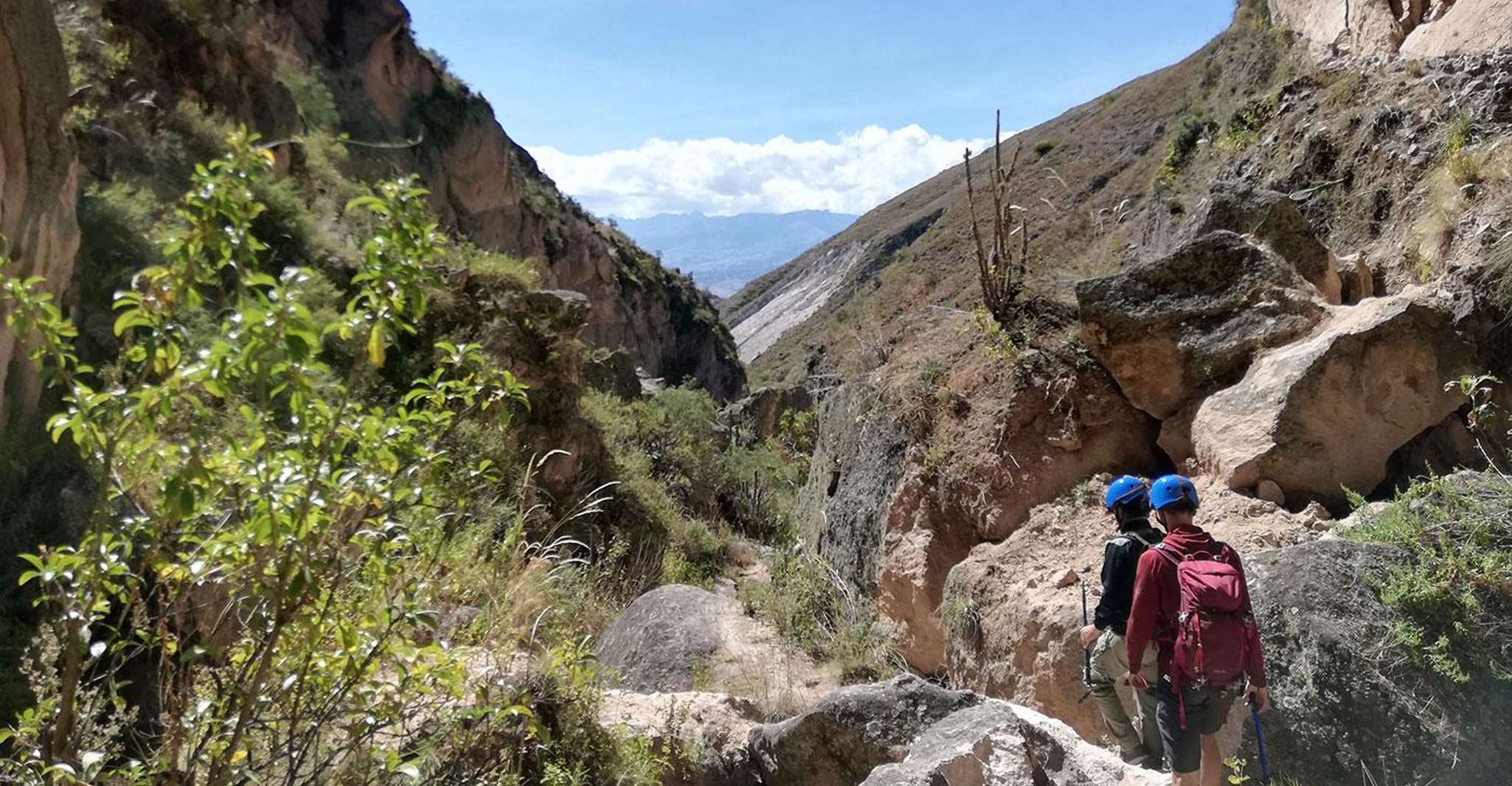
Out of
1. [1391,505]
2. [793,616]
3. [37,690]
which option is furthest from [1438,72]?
[37,690]

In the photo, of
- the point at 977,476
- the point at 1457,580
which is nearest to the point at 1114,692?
the point at 1457,580

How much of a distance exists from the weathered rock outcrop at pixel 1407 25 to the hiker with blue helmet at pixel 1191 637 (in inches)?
236

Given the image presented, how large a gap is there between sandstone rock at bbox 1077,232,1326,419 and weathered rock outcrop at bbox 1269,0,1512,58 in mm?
3106

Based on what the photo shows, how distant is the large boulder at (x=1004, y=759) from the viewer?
3393 millimetres

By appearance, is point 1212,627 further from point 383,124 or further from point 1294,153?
point 383,124

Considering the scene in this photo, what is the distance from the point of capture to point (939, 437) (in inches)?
271

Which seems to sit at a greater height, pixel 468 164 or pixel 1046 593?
pixel 468 164

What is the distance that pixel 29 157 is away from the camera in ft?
14.5

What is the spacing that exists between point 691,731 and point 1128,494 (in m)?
2.48

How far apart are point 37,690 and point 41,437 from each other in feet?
7.67

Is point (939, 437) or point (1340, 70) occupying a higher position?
point (1340, 70)

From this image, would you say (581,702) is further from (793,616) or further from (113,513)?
(793,616)

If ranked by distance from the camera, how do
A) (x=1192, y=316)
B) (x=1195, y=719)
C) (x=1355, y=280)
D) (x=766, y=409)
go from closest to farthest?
(x=1195, y=719) < (x=1192, y=316) < (x=1355, y=280) < (x=766, y=409)

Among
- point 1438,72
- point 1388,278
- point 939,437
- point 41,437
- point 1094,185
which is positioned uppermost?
point 1094,185
